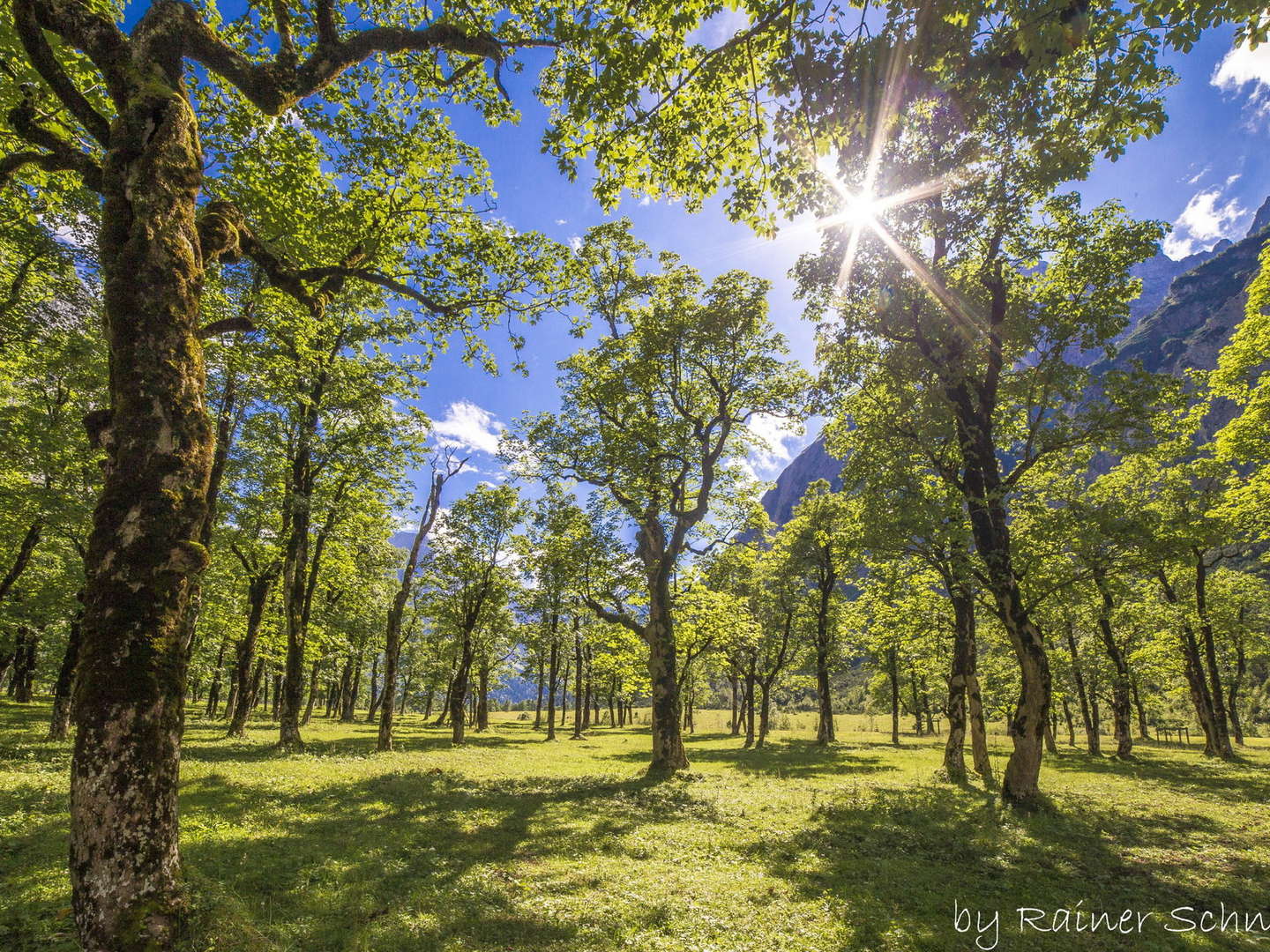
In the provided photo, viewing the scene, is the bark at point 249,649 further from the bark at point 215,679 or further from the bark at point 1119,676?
the bark at point 1119,676

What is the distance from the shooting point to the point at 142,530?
4.80m

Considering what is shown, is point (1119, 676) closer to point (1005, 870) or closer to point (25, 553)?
point (1005, 870)

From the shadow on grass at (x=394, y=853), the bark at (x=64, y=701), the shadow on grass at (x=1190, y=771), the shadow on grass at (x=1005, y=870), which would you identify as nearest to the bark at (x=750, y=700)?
the shadow on grass at (x=1190, y=771)

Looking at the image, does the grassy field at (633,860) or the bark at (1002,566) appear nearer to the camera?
the grassy field at (633,860)

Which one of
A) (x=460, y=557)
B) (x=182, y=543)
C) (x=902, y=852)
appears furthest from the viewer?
(x=460, y=557)

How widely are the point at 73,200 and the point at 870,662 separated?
48.1 metres

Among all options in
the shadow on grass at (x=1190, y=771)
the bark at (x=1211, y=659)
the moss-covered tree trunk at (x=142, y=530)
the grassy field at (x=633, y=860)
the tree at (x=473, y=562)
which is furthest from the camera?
the tree at (x=473, y=562)

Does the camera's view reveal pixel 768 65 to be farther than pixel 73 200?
No

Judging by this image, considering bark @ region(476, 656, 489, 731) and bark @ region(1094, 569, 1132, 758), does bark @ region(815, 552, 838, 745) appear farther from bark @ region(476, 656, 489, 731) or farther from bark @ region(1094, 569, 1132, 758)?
bark @ region(476, 656, 489, 731)

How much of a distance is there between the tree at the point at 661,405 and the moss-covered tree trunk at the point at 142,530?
16.6 metres

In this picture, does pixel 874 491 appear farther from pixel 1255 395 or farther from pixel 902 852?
pixel 1255 395

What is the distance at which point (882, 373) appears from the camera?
18.6 m

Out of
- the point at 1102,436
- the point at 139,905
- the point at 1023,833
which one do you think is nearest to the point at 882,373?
the point at 1102,436

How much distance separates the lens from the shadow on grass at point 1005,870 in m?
7.92
